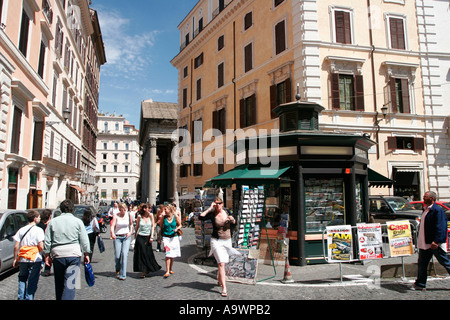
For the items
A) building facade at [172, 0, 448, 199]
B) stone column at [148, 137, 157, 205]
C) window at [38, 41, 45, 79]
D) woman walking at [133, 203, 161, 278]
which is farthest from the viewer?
stone column at [148, 137, 157, 205]

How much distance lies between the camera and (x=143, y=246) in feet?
25.6

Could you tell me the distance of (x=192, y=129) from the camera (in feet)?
102

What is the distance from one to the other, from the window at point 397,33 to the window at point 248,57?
28.2 feet

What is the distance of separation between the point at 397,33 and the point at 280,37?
6.76 meters

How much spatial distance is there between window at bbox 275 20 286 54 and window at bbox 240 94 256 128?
136 inches

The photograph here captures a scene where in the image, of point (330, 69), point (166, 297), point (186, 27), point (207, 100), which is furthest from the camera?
point (186, 27)

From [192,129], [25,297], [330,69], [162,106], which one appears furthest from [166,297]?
[162,106]

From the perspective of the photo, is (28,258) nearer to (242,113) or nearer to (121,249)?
(121,249)

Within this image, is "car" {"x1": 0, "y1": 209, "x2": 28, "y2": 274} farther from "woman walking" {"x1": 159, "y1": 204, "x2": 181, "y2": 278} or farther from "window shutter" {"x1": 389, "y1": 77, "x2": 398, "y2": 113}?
"window shutter" {"x1": 389, "y1": 77, "x2": 398, "y2": 113}

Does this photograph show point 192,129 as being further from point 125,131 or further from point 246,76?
point 125,131

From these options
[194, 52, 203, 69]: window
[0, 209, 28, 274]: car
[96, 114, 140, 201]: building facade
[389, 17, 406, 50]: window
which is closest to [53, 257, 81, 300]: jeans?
[0, 209, 28, 274]: car

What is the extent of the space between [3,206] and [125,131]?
72.4 meters

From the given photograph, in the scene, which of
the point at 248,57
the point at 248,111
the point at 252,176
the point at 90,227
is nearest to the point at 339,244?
the point at 252,176

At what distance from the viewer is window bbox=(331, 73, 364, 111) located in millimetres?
17984
